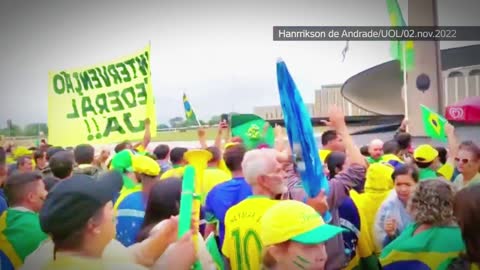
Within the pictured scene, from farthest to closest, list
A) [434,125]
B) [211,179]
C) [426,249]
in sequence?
[434,125] → [211,179] → [426,249]

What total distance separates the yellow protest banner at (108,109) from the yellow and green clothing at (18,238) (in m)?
1.16

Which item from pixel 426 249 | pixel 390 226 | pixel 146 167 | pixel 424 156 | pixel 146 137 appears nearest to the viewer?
pixel 426 249

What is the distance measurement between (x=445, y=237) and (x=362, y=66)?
152 cm

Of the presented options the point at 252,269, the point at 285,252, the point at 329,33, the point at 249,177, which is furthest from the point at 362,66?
the point at 285,252

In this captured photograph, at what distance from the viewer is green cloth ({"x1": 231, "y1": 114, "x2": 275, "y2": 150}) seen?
389cm

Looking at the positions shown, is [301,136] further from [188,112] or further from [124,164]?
[188,112]

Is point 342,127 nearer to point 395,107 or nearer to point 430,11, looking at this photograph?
point 430,11

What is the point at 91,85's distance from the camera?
348 cm

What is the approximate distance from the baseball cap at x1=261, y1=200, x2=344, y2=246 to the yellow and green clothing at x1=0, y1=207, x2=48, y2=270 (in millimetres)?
852

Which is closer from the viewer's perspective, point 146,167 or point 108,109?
point 146,167

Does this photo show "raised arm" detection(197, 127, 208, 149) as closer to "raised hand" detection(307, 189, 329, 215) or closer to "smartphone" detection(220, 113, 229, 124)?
"smartphone" detection(220, 113, 229, 124)

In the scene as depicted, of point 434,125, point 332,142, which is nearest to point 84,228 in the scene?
point 332,142

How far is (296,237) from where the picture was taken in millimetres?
1683

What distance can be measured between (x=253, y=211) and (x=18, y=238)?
82 cm
